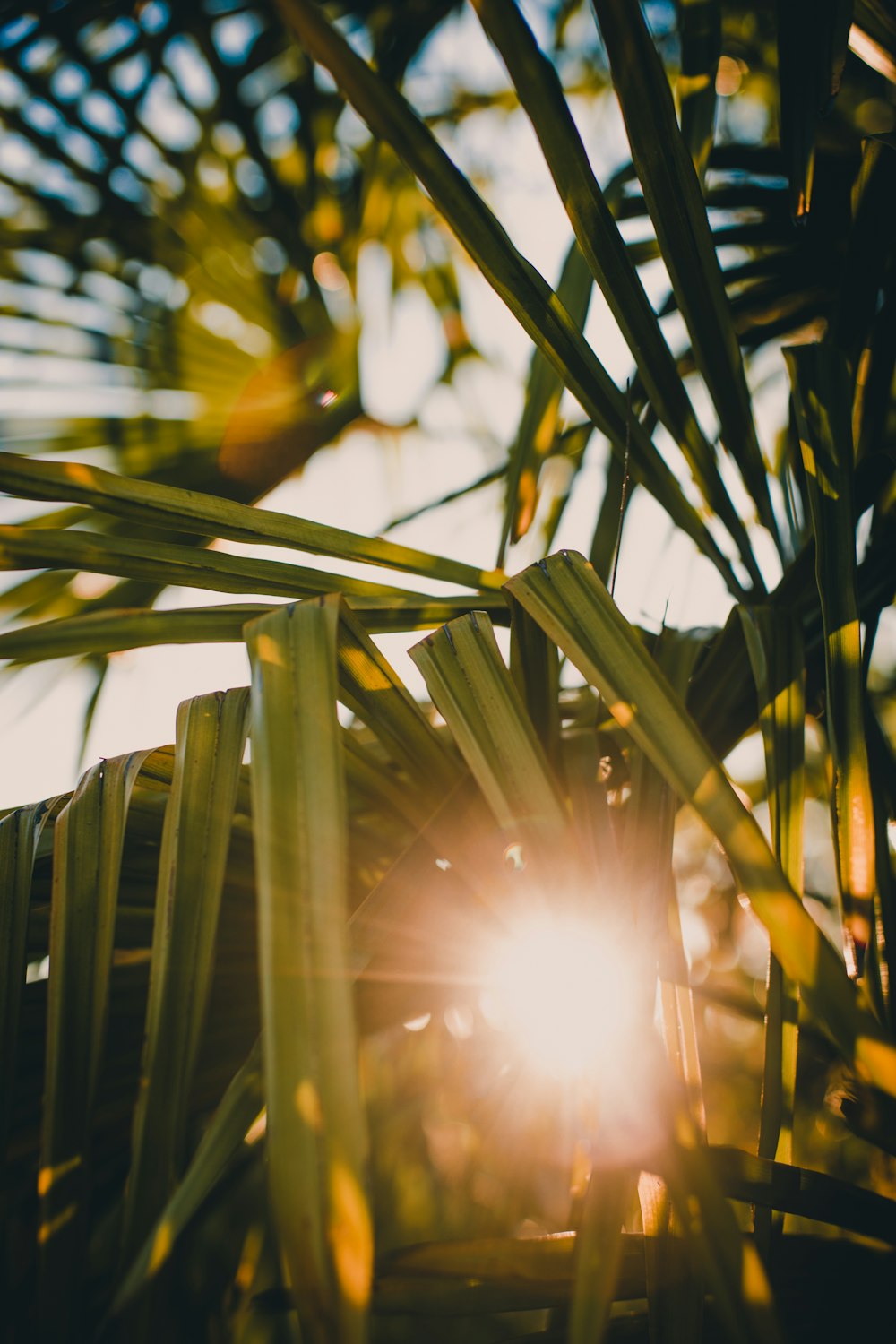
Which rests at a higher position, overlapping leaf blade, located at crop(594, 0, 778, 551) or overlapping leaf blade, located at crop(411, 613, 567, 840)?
overlapping leaf blade, located at crop(594, 0, 778, 551)

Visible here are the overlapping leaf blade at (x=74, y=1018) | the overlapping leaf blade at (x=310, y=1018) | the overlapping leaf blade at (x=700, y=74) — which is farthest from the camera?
the overlapping leaf blade at (x=700, y=74)

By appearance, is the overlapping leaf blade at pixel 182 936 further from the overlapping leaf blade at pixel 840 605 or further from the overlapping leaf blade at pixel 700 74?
the overlapping leaf blade at pixel 700 74

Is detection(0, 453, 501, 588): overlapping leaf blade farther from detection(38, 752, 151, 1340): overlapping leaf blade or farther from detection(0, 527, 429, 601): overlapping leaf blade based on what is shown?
detection(38, 752, 151, 1340): overlapping leaf blade

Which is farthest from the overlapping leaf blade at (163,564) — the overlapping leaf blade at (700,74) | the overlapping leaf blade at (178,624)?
the overlapping leaf blade at (700,74)

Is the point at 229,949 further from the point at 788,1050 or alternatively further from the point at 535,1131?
the point at 535,1131

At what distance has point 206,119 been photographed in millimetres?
919

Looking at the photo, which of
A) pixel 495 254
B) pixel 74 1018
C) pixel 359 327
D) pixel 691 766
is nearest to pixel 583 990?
pixel 691 766

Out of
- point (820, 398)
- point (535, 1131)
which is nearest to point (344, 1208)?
point (820, 398)

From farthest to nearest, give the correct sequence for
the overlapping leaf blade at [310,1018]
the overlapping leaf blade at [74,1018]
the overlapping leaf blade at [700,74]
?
1. the overlapping leaf blade at [700,74]
2. the overlapping leaf blade at [74,1018]
3. the overlapping leaf blade at [310,1018]

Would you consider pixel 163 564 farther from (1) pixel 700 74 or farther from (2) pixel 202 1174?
(1) pixel 700 74

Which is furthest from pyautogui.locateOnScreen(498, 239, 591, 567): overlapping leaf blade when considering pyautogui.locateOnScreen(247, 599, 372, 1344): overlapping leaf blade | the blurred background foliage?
pyautogui.locateOnScreen(247, 599, 372, 1344): overlapping leaf blade

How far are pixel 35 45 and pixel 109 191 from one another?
5.8 inches

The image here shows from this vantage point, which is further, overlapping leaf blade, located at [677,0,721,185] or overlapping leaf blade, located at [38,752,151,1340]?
overlapping leaf blade, located at [677,0,721,185]

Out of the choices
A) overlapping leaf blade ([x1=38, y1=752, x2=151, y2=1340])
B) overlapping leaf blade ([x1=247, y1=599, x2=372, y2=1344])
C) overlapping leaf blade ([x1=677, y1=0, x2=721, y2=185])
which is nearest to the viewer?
overlapping leaf blade ([x1=247, y1=599, x2=372, y2=1344])
